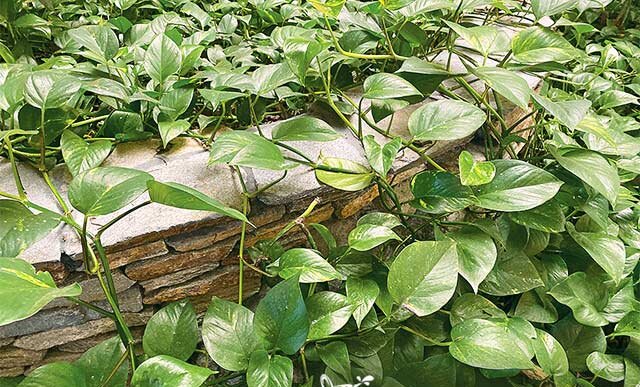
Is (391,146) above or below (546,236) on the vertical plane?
above

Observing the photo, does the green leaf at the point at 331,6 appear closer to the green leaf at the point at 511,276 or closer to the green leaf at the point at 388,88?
the green leaf at the point at 388,88

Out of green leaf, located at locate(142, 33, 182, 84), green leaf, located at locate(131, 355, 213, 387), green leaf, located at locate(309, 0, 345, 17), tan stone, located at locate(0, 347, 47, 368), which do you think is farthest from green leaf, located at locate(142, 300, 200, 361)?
green leaf, located at locate(309, 0, 345, 17)

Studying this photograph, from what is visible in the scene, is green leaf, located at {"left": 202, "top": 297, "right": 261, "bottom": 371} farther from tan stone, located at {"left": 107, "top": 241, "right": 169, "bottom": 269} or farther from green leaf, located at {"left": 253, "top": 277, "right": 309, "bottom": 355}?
tan stone, located at {"left": 107, "top": 241, "right": 169, "bottom": 269}

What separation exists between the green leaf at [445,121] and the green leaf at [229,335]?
0.41 metres

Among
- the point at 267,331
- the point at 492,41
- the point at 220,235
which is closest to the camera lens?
the point at 267,331

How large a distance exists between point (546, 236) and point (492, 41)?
0.38 m

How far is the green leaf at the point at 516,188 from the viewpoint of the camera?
2.64 ft

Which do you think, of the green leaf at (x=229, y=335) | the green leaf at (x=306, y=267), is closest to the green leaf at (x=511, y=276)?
the green leaf at (x=306, y=267)

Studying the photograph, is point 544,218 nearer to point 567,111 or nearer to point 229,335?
point 567,111

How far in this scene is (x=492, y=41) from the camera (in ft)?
3.13

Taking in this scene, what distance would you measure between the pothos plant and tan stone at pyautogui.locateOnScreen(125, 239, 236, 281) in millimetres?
56

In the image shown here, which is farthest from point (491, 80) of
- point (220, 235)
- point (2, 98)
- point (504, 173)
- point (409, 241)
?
point (2, 98)

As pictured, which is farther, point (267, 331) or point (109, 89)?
point (109, 89)

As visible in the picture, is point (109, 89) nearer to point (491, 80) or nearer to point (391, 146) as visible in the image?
point (391, 146)
